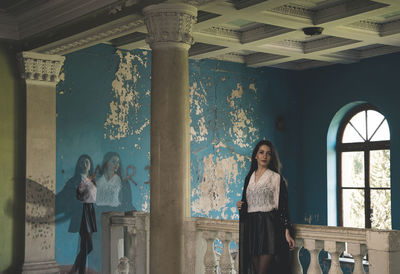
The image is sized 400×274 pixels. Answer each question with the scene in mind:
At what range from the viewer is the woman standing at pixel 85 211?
9.87 m

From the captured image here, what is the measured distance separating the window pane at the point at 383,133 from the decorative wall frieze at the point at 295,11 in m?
3.89

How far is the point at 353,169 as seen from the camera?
12539 millimetres

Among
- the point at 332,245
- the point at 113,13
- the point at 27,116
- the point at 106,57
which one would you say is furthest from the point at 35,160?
the point at 332,245

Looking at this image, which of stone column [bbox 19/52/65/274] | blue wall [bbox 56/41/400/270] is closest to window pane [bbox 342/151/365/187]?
blue wall [bbox 56/41/400/270]

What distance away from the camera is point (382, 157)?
39.4 ft

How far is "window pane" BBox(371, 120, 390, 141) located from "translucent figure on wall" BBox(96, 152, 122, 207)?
519 centimetres

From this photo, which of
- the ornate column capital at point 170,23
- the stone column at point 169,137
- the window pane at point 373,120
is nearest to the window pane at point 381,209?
the window pane at point 373,120

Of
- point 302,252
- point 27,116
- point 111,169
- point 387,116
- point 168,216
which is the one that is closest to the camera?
point 168,216

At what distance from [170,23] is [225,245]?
7.94 ft

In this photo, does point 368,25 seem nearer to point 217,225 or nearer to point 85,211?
point 217,225

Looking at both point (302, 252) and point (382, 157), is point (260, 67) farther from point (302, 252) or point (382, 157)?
point (302, 252)

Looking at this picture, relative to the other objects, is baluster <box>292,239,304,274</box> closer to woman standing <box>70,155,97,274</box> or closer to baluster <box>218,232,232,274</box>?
baluster <box>218,232,232,274</box>

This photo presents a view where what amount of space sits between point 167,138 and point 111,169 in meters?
4.15

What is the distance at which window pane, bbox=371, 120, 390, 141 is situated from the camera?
11875mm
